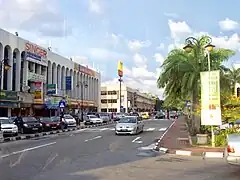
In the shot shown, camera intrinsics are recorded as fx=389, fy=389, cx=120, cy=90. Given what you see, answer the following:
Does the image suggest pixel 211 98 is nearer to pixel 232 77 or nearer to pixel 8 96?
pixel 232 77

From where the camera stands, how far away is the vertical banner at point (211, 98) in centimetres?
1945

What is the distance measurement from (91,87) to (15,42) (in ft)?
131

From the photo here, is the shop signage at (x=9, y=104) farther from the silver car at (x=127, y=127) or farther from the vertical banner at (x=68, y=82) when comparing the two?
the silver car at (x=127, y=127)

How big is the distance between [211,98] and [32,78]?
4212 centimetres

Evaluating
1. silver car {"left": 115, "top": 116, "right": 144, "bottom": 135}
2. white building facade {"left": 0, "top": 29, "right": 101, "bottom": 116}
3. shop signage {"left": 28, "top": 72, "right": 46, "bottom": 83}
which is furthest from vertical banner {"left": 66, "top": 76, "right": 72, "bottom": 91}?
silver car {"left": 115, "top": 116, "right": 144, "bottom": 135}

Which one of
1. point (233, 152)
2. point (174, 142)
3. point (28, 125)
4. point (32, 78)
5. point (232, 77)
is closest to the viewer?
point (233, 152)

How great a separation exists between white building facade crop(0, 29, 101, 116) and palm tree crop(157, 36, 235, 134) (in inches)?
771

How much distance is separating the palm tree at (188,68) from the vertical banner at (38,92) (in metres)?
32.7

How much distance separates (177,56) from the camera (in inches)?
1040

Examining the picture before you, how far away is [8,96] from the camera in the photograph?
4975 cm

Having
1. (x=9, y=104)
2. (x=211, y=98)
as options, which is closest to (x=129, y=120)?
(x=211, y=98)

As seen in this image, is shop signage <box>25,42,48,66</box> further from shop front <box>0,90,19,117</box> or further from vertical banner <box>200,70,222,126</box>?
vertical banner <box>200,70,222,126</box>

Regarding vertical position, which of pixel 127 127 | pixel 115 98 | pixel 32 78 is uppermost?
Answer: pixel 32 78

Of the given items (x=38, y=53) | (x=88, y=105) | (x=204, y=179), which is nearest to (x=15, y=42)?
(x=38, y=53)
